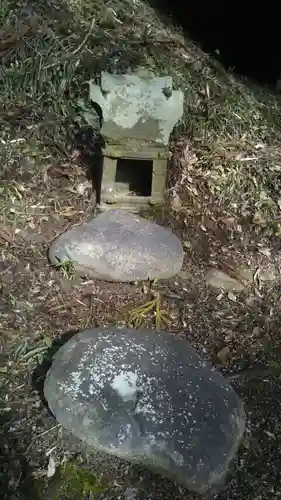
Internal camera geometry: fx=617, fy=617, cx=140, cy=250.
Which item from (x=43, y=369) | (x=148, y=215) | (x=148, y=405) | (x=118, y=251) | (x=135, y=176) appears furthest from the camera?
(x=135, y=176)

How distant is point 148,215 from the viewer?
12.3ft

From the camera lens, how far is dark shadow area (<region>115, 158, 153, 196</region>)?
3908 mm

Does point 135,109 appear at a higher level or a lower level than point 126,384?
higher

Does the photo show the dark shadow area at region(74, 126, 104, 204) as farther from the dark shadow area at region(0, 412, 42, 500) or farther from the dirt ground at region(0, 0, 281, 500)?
the dark shadow area at region(0, 412, 42, 500)

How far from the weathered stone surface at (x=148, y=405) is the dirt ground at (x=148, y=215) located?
17cm

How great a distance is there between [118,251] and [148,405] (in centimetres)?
111

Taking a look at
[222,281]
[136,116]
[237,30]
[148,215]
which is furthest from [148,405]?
[237,30]

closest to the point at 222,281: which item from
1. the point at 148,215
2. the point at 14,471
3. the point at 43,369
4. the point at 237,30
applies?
the point at 148,215

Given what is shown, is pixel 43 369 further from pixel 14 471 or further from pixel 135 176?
pixel 135 176

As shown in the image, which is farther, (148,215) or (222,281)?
(148,215)

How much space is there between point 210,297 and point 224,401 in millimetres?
938

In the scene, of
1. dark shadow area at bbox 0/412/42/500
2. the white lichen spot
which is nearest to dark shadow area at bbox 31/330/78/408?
dark shadow area at bbox 0/412/42/500

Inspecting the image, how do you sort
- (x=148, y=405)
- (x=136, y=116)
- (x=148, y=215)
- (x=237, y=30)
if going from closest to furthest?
(x=148, y=405) → (x=136, y=116) → (x=148, y=215) → (x=237, y=30)

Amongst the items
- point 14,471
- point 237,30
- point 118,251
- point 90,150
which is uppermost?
point 237,30
